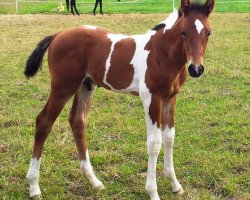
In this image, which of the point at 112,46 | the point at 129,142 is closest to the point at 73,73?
the point at 112,46

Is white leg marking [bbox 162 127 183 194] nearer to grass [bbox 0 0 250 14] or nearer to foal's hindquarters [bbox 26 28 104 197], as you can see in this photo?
foal's hindquarters [bbox 26 28 104 197]

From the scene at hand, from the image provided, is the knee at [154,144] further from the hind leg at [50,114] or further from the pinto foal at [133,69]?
the hind leg at [50,114]

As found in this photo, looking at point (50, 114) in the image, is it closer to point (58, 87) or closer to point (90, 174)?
point (58, 87)

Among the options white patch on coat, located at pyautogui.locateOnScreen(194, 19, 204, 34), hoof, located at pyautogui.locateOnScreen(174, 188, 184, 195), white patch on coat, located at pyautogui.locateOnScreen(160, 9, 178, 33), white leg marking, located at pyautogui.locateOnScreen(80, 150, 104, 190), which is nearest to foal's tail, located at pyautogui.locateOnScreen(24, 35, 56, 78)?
white leg marking, located at pyautogui.locateOnScreen(80, 150, 104, 190)

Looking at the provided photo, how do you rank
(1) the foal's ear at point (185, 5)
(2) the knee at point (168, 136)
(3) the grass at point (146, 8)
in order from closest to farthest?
(1) the foal's ear at point (185, 5), (2) the knee at point (168, 136), (3) the grass at point (146, 8)

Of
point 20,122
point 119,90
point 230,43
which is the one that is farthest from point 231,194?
point 230,43

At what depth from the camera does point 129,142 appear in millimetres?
4914

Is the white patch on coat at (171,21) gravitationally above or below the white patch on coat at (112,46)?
above

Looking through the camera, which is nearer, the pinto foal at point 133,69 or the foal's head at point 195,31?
the foal's head at point 195,31

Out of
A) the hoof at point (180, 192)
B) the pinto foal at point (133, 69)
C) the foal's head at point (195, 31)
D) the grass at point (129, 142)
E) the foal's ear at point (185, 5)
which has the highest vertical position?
the foal's ear at point (185, 5)

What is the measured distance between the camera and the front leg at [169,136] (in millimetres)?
3619

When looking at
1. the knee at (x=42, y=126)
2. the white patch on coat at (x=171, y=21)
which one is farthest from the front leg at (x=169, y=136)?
the knee at (x=42, y=126)

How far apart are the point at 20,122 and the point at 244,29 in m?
9.42

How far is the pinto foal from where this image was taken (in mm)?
3135
